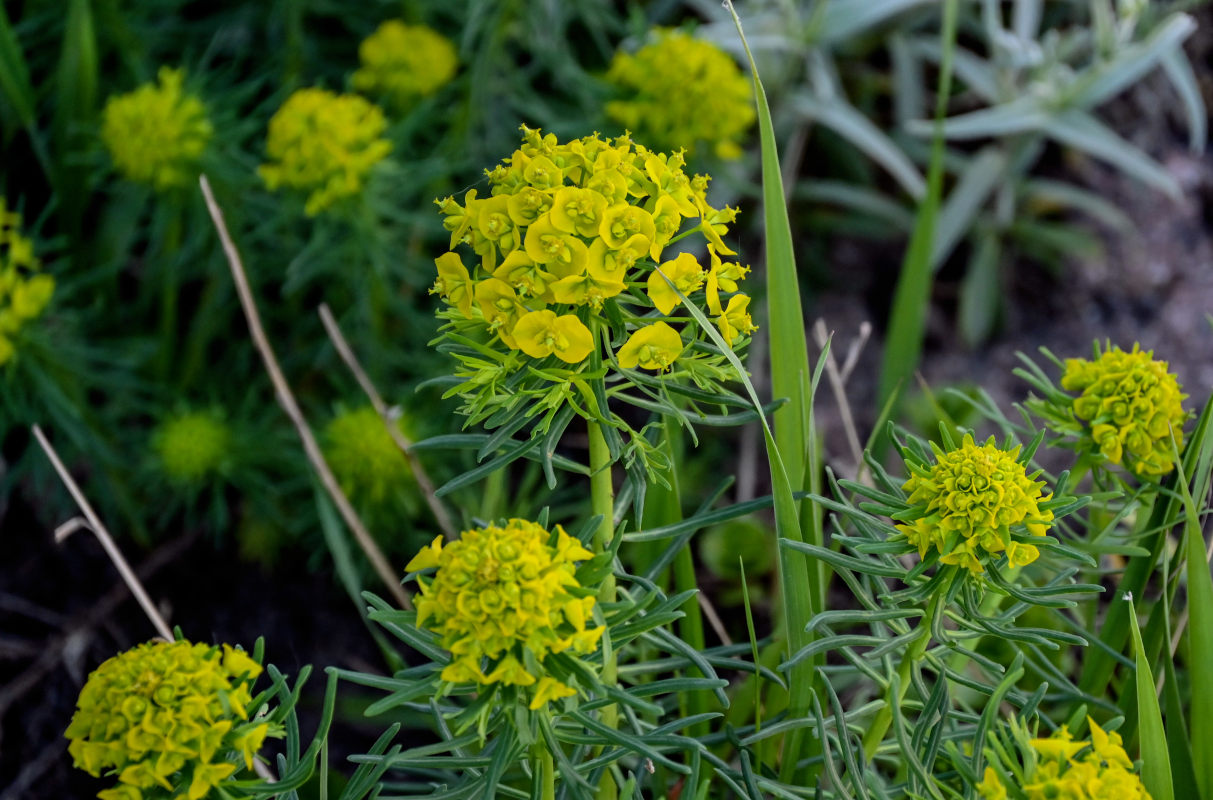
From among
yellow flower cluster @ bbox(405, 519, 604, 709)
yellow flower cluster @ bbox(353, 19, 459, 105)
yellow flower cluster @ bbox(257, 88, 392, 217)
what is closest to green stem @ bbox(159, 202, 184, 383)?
yellow flower cluster @ bbox(257, 88, 392, 217)

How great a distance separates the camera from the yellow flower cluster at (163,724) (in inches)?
46.6

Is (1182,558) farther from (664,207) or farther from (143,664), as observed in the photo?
(143,664)

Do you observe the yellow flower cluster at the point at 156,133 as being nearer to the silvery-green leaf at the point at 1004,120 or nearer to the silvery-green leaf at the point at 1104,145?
the silvery-green leaf at the point at 1004,120

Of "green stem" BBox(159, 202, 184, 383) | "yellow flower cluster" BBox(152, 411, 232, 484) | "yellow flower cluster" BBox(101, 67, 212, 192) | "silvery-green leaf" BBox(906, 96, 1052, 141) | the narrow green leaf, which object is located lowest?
"yellow flower cluster" BBox(152, 411, 232, 484)

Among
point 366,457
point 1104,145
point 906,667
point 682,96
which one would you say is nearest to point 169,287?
point 366,457

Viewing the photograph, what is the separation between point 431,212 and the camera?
2.86 m

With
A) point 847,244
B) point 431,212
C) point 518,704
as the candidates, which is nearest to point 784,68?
point 847,244

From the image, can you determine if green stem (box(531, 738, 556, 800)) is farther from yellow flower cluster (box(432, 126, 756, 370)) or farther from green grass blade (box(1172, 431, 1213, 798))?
green grass blade (box(1172, 431, 1213, 798))

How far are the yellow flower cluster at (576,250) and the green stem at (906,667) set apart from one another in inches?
17.4

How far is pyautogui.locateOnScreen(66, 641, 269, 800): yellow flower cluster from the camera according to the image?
46.6 inches

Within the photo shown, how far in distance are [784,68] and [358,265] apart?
158 cm

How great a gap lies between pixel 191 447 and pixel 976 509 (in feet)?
6.30

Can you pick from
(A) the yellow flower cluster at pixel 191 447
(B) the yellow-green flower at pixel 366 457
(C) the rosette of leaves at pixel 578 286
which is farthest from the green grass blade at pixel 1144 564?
(A) the yellow flower cluster at pixel 191 447

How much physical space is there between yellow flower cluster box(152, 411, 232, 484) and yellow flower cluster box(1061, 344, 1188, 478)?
1.92 meters
